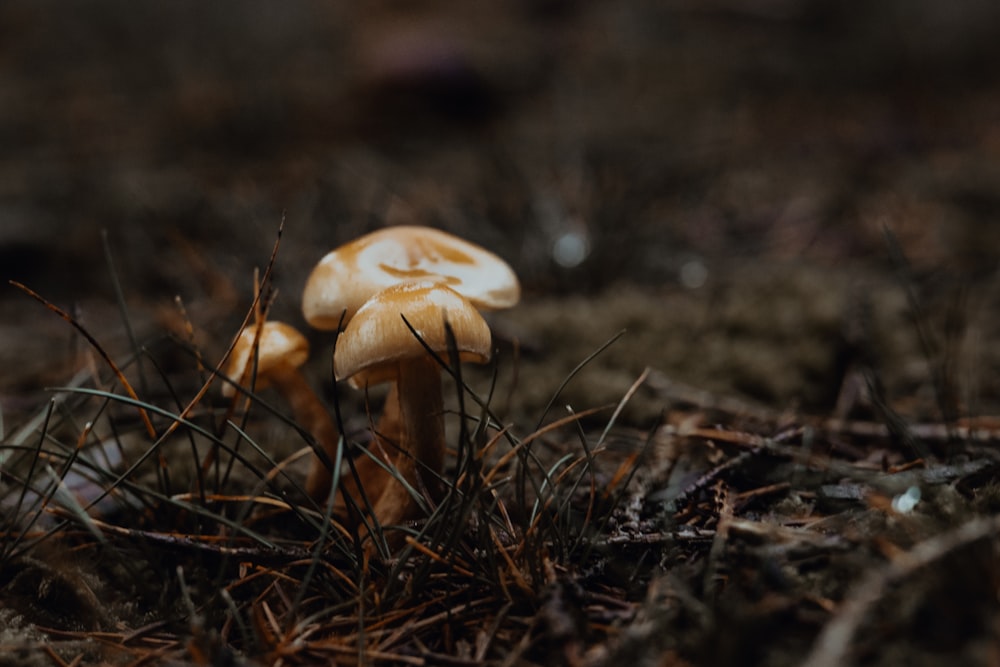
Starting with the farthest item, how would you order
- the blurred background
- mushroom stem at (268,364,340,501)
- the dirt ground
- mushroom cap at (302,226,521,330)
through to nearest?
the blurred background, mushroom stem at (268,364,340,501), mushroom cap at (302,226,521,330), the dirt ground

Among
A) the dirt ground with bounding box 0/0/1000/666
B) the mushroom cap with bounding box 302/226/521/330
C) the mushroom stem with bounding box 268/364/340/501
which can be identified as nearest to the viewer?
the dirt ground with bounding box 0/0/1000/666

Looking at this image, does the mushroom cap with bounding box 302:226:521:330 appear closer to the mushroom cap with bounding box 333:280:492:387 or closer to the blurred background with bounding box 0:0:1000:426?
the mushroom cap with bounding box 333:280:492:387

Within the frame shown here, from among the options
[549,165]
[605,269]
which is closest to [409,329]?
[605,269]

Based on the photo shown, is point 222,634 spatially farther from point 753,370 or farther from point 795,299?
point 795,299

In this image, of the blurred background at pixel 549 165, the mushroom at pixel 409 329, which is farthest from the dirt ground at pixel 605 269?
the mushroom at pixel 409 329

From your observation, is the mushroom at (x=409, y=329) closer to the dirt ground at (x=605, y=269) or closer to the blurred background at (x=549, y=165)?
the dirt ground at (x=605, y=269)

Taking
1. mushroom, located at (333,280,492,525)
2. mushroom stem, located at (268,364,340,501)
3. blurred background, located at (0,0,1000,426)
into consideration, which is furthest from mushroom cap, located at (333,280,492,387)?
blurred background, located at (0,0,1000,426)
